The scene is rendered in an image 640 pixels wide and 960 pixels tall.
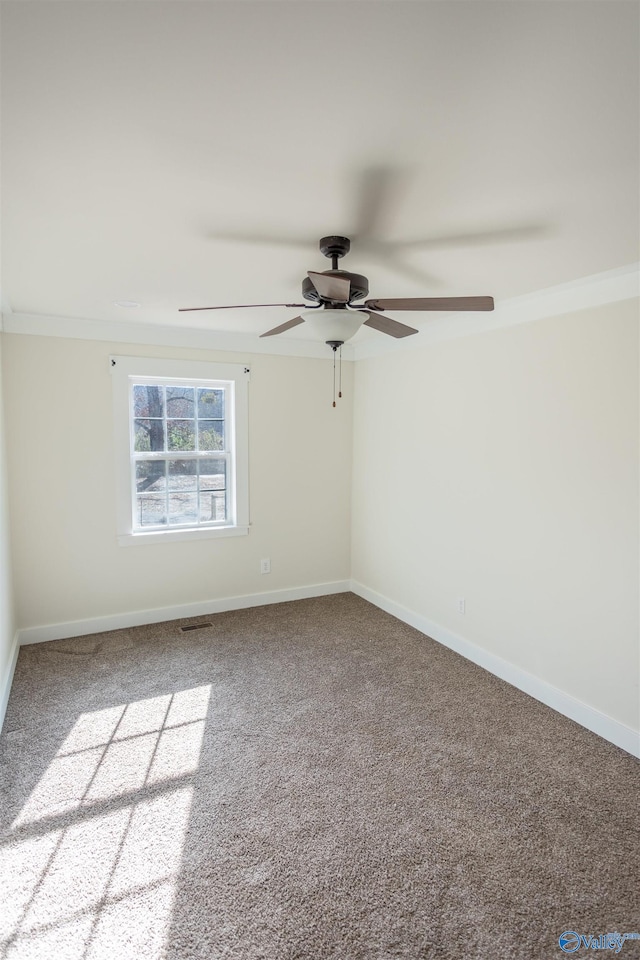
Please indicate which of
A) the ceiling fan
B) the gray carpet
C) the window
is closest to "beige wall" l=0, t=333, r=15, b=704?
the gray carpet

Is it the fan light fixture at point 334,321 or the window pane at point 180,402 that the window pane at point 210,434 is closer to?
the window pane at point 180,402

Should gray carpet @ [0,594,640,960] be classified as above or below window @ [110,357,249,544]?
below

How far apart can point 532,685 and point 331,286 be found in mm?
2651

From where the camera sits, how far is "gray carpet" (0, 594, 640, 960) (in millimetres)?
1684

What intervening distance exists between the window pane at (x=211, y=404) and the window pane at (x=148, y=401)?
1.05ft

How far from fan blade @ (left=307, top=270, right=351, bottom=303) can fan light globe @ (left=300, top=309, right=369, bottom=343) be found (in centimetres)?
13

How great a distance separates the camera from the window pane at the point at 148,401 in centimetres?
406

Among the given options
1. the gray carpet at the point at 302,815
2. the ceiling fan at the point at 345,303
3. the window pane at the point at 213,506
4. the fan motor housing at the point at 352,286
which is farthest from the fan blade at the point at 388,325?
the window pane at the point at 213,506

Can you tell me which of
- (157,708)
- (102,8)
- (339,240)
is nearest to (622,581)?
(339,240)

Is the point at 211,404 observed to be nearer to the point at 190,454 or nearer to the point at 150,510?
the point at 190,454

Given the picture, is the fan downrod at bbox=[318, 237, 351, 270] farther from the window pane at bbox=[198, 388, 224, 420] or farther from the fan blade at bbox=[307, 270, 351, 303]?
Result: the window pane at bbox=[198, 388, 224, 420]

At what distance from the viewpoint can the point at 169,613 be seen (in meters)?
4.24

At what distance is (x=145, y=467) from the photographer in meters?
4.13

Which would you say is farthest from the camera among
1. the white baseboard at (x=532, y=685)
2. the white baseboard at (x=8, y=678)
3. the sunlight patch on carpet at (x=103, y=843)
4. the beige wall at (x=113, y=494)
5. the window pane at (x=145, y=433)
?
the window pane at (x=145, y=433)
